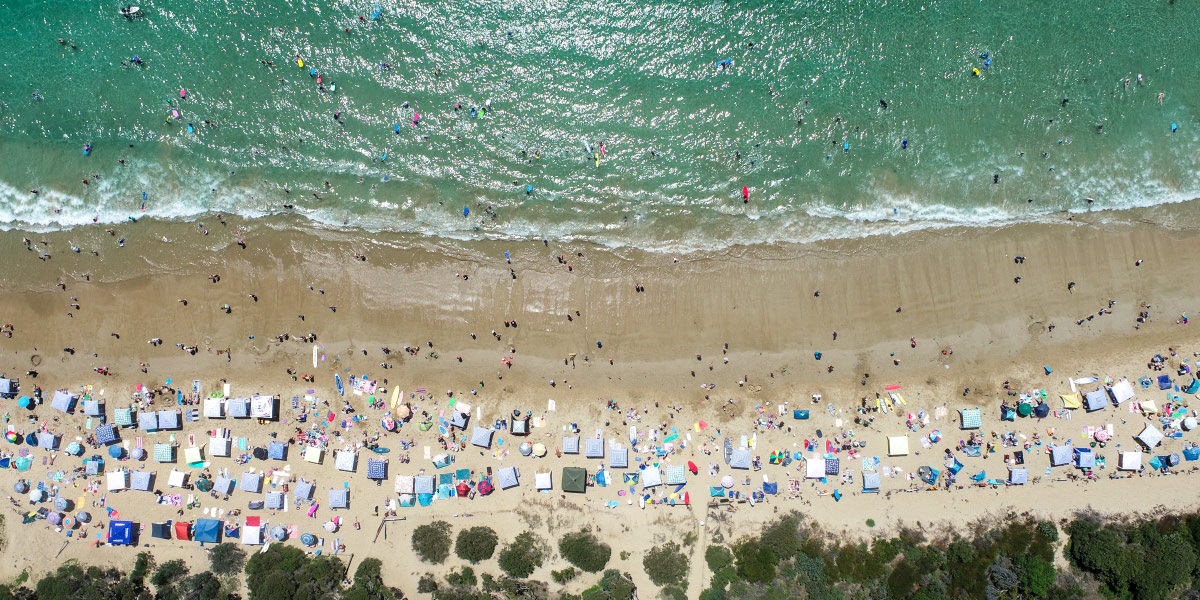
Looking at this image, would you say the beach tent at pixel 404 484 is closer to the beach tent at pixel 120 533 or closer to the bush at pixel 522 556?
the bush at pixel 522 556

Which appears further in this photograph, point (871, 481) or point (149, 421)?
point (149, 421)

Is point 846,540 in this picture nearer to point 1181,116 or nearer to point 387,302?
point 387,302

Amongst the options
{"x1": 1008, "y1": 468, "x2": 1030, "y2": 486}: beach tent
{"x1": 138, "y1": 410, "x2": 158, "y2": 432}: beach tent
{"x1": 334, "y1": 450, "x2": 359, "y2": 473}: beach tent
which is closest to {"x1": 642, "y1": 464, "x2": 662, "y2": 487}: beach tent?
{"x1": 334, "y1": 450, "x2": 359, "y2": 473}: beach tent

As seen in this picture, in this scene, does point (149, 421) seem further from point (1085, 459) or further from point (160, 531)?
point (1085, 459)

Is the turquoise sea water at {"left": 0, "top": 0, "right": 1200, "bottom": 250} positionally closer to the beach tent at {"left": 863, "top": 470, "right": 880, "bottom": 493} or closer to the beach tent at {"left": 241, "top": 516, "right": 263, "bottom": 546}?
the beach tent at {"left": 863, "top": 470, "right": 880, "bottom": 493}

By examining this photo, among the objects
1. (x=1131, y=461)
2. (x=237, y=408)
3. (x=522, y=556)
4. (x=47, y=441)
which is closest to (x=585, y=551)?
(x=522, y=556)

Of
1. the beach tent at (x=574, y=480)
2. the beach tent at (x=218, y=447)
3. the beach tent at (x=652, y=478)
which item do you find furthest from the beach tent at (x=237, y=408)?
the beach tent at (x=652, y=478)
